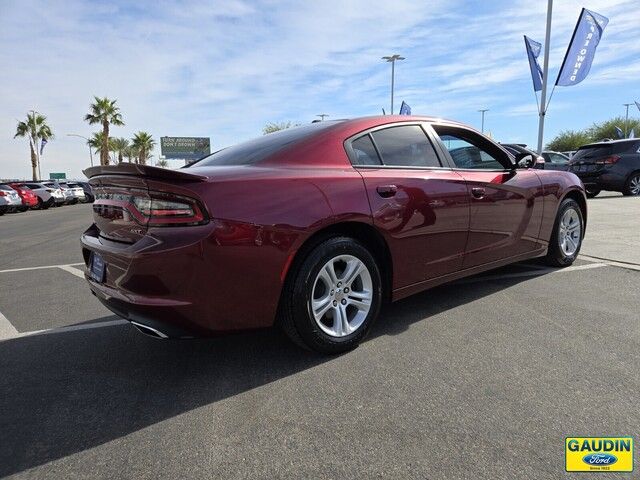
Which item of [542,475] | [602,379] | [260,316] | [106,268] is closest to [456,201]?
[602,379]

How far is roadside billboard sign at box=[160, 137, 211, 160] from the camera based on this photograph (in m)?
66.8

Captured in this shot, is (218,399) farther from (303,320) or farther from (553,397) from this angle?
(553,397)

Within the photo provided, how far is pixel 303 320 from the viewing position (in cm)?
275

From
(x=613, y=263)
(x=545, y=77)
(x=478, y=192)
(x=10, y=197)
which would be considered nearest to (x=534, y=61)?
(x=545, y=77)

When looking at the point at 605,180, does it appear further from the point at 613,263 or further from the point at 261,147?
the point at 261,147

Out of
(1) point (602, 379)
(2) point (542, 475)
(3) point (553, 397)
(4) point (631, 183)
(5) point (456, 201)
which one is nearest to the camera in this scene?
(2) point (542, 475)

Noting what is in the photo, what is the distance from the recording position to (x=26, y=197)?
2430 centimetres

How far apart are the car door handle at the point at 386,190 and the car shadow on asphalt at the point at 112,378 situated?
0.99m

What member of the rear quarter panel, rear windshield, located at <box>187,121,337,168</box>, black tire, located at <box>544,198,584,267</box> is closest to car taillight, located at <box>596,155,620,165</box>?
black tire, located at <box>544,198,584,267</box>

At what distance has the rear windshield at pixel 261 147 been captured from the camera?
312 cm

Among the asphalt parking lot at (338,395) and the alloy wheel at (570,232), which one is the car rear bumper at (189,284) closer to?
the asphalt parking lot at (338,395)

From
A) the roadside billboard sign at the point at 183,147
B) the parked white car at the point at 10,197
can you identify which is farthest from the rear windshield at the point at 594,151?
the roadside billboard sign at the point at 183,147

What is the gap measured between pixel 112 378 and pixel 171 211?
3.70 ft

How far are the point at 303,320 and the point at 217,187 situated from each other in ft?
2.99
